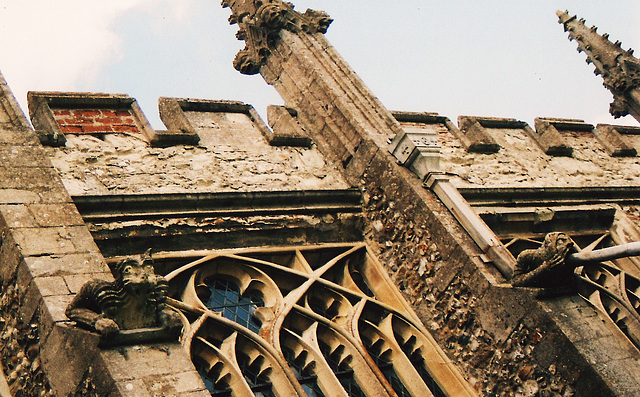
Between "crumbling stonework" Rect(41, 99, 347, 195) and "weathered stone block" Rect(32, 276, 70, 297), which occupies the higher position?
"crumbling stonework" Rect(41, 99, 347, 195)

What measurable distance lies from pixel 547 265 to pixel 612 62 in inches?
273

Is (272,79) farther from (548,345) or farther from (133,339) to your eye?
(133,339)

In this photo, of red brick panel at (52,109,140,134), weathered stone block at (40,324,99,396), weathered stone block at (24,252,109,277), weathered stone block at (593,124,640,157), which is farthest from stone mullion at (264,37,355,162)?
weathered stone block at (593,124,640,157)

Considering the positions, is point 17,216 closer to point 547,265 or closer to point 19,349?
point 19,349

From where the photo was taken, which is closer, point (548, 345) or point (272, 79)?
point (548, 345)

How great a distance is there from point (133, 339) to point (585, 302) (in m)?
3.70

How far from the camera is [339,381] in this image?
20.8 ft

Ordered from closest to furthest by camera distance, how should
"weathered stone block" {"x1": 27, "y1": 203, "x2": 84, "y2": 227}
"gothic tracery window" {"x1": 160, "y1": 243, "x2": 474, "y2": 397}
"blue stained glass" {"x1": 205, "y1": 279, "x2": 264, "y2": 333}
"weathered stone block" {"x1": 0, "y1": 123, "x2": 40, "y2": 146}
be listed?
"weathered stone block" {"x1": 27, "y1": 203, "x2": 84, "y2": 227}
"gothic tracery window" {"x1": 160, "y1": 243, "x2": 474, "y2": 397}
"weathered stone block" {"x1": 0, "y1": 123, "x2": 40, "y2": 146}
"blue stained glass" {"x1": 205, "y1": 279, "x2": 264, "y2": 333}

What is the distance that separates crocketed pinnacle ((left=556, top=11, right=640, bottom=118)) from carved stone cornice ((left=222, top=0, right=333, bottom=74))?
4816 millimetres

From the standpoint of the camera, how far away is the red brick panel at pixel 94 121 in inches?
301

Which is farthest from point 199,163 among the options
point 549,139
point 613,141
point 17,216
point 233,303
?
point 613,141

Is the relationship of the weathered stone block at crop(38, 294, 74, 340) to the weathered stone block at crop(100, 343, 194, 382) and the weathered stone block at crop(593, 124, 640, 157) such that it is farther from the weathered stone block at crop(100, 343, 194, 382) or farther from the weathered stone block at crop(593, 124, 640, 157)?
the weathered stone block at crop(593, 124, 640, 157)

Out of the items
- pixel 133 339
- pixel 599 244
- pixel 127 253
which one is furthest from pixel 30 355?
pixel 599 244

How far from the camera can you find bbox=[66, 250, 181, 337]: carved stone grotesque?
458cm
